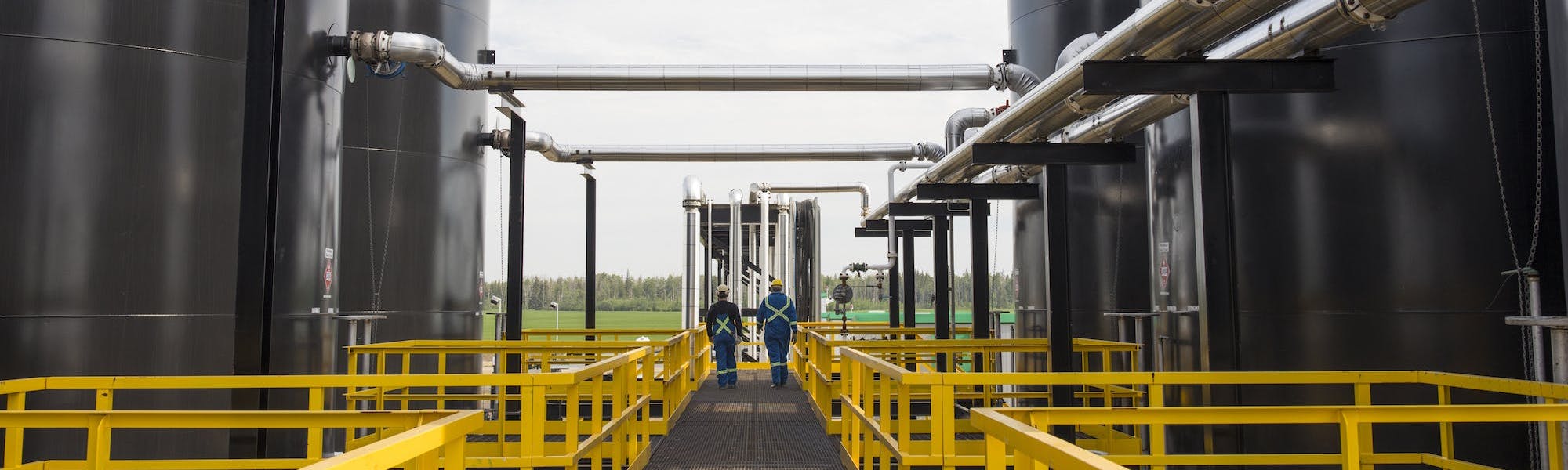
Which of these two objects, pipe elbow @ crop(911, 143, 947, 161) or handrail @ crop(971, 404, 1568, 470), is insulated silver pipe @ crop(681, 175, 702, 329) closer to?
pipe elbow @ crop(911, 143, 947, 161)

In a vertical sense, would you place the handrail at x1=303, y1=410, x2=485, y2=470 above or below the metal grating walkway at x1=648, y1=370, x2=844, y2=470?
above

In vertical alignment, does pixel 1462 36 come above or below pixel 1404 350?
above

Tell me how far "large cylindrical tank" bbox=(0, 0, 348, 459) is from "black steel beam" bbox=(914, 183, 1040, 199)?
6686 millimetres

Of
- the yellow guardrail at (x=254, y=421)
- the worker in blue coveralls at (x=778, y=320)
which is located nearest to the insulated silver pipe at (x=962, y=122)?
the worker in blue coveralls at (x=778, y=320)

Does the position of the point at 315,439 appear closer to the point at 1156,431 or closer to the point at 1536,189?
the point at 1156,431

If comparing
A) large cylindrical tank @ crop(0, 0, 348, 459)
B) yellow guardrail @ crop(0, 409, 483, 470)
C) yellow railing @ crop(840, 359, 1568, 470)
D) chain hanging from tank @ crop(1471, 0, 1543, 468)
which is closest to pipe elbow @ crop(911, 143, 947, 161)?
yellow railing @ crop(840, 359, 1568, 470)

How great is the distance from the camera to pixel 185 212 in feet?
28.4

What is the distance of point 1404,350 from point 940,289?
8.00 m

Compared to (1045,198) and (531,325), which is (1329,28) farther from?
(531,325)

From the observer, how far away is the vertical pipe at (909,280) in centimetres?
1717

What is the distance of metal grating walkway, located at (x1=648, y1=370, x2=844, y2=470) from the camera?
9102 millimetres

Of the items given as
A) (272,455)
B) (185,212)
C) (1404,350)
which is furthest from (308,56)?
(1404,350)

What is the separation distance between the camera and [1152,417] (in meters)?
3.93

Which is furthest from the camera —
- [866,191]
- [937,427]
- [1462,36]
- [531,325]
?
[531,325]
